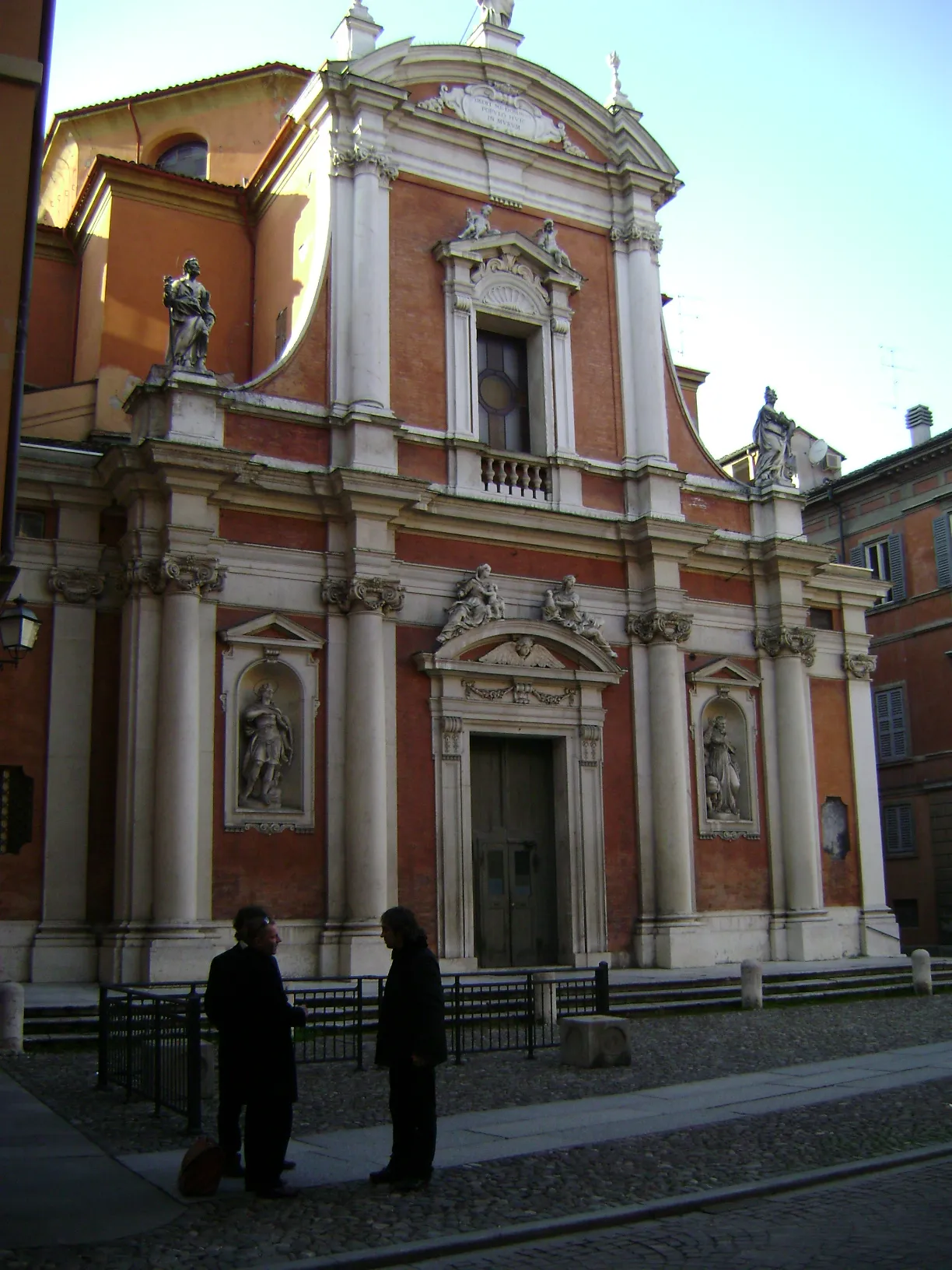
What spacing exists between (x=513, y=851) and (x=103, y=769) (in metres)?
6.23

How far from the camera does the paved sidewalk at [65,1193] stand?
6801mm

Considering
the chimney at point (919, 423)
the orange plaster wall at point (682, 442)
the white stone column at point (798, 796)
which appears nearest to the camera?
the white stone column at point (798, 796)

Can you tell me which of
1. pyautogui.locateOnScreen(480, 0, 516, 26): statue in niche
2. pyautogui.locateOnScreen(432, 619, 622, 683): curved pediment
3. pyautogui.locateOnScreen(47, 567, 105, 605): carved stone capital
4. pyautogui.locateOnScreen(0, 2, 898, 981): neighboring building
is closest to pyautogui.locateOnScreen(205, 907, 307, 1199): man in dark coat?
pyautogui.locateOnScreen(0, 2, 898, 981): neighboring building

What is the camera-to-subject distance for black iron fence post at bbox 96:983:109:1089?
438 inches

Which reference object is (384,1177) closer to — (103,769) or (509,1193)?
(509,1193)

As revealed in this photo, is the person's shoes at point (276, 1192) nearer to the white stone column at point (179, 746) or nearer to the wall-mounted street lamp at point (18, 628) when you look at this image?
the wall-mounted street lamp at point (18, 628)

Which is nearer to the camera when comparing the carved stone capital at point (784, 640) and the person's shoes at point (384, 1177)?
the person's shoes at point (384, 1177)

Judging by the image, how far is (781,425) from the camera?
23.7 meters

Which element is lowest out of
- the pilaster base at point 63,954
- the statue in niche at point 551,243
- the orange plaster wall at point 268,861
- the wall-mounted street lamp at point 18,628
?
the pilaster base at point 63,954

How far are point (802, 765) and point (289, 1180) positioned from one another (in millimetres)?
15952

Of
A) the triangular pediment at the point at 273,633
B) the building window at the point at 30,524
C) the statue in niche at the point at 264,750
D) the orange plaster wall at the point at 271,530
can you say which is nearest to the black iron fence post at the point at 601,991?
the statue in niche at the point at 264,750

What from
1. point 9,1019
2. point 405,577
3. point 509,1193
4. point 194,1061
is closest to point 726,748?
point 405,577

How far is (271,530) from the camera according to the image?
18.6 m

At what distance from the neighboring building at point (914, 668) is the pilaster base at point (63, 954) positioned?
20.0 metres
